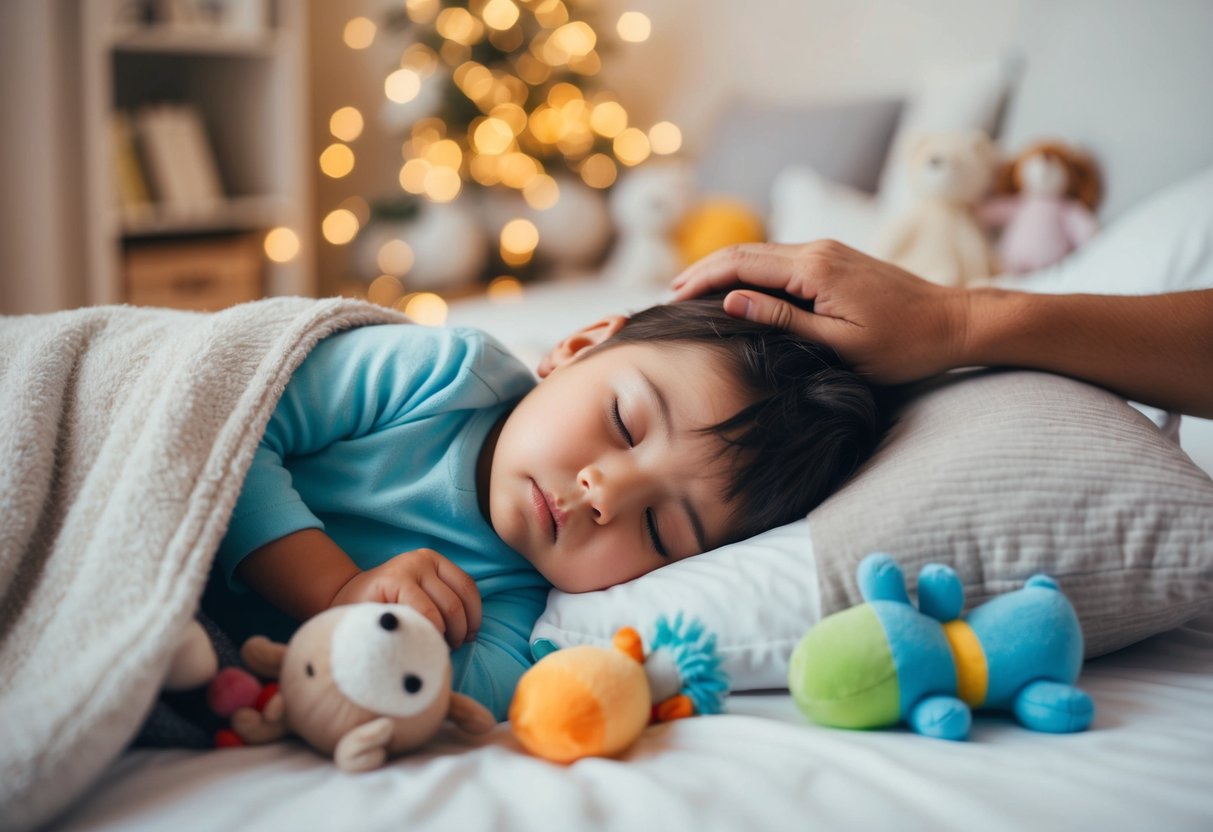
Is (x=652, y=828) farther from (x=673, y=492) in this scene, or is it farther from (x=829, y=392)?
(x=829, y=392)

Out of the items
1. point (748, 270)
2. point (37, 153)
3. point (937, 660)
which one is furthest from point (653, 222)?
point (937, 660)

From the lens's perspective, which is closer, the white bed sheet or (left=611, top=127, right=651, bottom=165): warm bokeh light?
the white bed sheet

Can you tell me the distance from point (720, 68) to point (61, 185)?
6.93ft

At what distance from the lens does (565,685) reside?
0.65 metres

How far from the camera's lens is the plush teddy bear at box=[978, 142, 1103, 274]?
209 cm

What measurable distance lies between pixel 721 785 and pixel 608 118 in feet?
10.0

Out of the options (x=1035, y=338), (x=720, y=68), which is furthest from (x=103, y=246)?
(x=1035, y=338)

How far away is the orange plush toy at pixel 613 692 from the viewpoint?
646mm

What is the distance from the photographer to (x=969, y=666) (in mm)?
705

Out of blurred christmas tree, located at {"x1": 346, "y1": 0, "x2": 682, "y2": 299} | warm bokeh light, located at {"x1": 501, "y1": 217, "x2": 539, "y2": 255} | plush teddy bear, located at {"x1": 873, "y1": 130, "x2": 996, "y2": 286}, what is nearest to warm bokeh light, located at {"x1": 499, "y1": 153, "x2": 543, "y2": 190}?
blurred christmas tree, located at {"x1": 346, "y1": 0, "x2": 682, "y2": 299}

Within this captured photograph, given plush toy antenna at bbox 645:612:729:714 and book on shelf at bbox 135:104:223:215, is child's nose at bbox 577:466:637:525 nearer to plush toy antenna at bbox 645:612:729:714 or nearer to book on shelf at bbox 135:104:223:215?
plush toy antenna at bbox 645:612:729:714

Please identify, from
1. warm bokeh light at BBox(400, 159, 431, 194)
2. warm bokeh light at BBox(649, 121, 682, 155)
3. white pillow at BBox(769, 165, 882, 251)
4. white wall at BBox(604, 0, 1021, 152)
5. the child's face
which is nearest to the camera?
the child's face

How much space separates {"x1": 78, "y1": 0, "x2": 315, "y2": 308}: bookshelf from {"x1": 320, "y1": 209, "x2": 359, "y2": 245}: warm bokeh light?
0.26 m

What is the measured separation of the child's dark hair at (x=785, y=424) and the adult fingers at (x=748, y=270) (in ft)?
0.20
